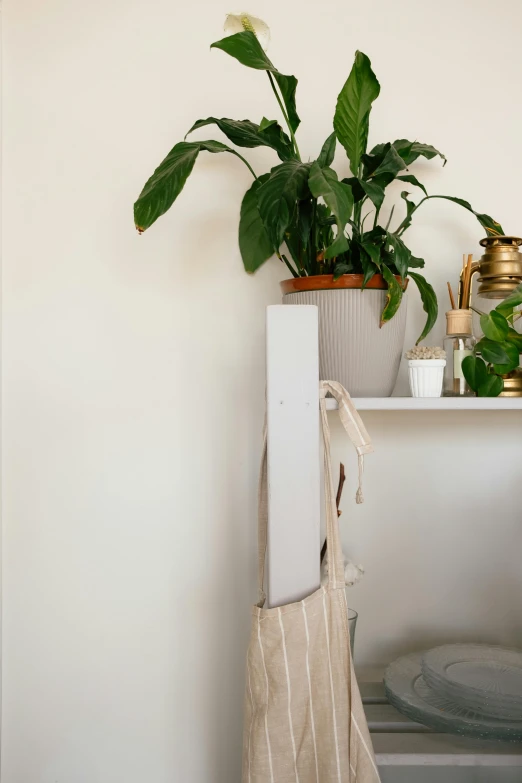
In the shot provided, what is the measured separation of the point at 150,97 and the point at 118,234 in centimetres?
29

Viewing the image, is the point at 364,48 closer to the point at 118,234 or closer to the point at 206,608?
the point at 118,234

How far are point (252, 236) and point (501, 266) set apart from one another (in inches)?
18.1

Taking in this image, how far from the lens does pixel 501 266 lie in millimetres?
1195

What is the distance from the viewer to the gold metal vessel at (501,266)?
119 centimetres

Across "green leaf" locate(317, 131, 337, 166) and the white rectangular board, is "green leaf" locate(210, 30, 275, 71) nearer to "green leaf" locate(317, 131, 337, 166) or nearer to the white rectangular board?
"green leaf" locate(317, 131, 337, 166)

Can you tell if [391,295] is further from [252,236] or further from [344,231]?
[252,236]

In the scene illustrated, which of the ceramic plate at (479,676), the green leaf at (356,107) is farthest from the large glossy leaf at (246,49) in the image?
→ the ceramic plate at (479,676)

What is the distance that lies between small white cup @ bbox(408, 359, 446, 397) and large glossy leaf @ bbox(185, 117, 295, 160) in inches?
16.1

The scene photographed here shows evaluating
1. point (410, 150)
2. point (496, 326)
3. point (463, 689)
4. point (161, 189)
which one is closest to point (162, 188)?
point (161, 189)

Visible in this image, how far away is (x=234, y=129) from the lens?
113 centimetres

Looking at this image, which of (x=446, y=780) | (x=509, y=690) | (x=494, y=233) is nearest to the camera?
(x=509, y=690)

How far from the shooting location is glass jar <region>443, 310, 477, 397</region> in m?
1.17

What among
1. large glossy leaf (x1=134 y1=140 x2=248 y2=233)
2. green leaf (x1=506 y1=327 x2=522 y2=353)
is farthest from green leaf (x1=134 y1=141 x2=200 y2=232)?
green leaf (x1=506 y1=327 x2=522 y2=353)

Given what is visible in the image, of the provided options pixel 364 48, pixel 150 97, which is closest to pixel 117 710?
pixel 150 97
